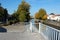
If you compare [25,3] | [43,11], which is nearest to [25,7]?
[25,3]

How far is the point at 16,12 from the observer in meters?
55.6

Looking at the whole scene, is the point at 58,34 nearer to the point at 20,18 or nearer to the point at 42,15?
the point at 20,18

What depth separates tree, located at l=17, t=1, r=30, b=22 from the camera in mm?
51594

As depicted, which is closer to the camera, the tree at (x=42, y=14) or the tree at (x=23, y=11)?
the tree at (x=23, y=11)

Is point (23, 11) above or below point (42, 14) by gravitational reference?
above

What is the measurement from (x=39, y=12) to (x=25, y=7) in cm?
4494

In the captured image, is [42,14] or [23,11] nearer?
[23,11]

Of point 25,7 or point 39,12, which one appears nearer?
point 25,7

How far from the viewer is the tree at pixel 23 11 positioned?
51.6 metres

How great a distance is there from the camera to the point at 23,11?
52156mm

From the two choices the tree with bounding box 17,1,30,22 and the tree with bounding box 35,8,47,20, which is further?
the tree with bounding box 35,8,47,20

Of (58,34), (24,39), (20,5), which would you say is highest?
(20,5)

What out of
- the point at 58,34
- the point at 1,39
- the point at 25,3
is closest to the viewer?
the point at 58,34

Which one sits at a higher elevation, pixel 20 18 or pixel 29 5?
pixel 29 5
